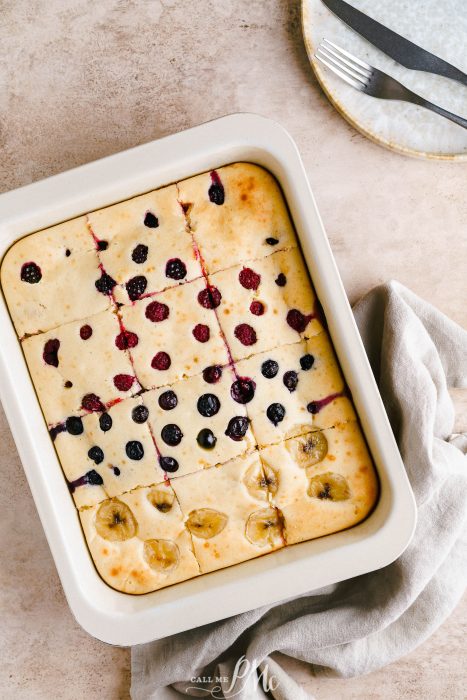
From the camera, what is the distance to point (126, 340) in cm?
187

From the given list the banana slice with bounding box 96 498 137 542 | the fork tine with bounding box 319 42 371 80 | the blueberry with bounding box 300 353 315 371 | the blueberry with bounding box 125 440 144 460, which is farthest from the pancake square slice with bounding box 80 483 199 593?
the fork tine with bounding box 319 42 371 80

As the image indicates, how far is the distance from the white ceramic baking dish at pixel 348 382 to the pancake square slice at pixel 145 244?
0.06 metres

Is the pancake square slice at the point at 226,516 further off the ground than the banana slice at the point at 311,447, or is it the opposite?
the banana slice at the point at 311,447

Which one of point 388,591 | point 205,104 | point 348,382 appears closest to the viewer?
point 348,382

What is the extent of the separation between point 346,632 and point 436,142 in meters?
1.62

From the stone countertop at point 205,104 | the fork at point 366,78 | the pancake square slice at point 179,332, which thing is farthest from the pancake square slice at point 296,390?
the fork at point 366,78

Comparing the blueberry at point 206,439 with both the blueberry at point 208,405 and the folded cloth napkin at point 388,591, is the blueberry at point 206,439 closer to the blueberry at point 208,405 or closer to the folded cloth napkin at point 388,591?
the blueberry at point 208,405

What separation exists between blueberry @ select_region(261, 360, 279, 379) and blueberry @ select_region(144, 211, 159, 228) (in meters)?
0.53

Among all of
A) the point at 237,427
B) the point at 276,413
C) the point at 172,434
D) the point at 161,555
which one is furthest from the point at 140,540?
the point at 276,413

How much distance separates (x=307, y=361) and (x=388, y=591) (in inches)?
31.4

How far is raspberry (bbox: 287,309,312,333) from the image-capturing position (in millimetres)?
1868

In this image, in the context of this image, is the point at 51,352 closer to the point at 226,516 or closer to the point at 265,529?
the point at 226,516

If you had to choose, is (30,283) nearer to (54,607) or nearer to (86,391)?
(86,391)

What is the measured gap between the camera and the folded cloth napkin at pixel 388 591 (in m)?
1.99
